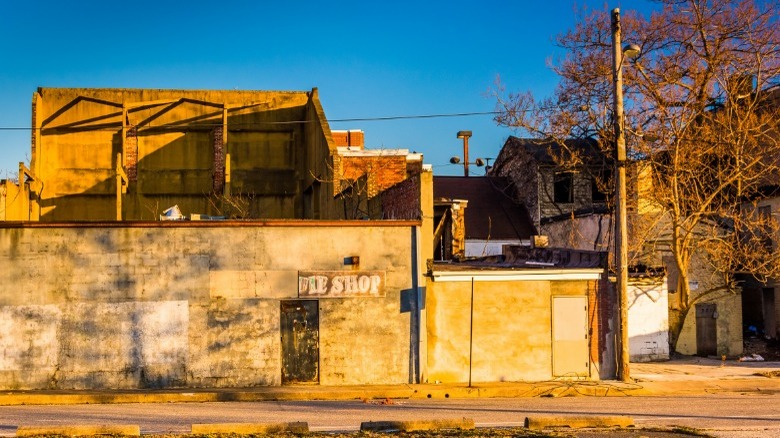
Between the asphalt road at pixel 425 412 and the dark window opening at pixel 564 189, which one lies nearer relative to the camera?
the asphalt road at pixel 425 412

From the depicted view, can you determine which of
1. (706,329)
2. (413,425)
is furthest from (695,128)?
(413,425)

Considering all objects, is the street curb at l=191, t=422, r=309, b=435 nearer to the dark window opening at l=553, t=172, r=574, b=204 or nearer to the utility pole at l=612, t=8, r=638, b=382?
the utility pole at l=612, t=8, r=638, b=382

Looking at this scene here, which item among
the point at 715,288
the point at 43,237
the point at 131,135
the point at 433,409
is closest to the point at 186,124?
the point at 131,135

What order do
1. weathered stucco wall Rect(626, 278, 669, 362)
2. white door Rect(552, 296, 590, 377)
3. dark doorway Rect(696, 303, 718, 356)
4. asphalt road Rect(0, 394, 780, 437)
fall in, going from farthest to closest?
dark doorway Rect(696, 303, 718, 356) < weathered stucco wall Rect(626, 278, 669, 362) < white door Rect(552, 296, 590, 377) < asphalt road Rect(0, 394, 780, 437)

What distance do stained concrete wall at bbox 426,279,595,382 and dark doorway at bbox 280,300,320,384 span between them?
2546 millimetres

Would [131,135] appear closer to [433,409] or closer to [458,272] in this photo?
[458,272]

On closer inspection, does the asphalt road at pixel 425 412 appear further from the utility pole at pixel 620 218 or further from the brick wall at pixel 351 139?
the brick wall at pixel 351 139

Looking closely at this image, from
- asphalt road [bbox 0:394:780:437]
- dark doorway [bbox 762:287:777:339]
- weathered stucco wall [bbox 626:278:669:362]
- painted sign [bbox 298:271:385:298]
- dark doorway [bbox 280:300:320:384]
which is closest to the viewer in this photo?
asphalt road [bbox 0:394:780:437]

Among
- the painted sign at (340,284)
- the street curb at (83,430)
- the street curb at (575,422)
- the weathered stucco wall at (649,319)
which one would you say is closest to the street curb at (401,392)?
the painted sign at (340,284)

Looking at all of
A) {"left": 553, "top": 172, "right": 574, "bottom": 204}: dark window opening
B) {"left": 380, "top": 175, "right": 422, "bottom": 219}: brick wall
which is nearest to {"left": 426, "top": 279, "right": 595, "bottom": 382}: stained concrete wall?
{"left": 380, "top": 175, "right": 422, "bottom": 219}: brick wall

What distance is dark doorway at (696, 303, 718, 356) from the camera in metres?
28.6

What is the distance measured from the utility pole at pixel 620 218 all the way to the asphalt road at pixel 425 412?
227 centimetres

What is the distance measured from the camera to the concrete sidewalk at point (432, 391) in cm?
1745

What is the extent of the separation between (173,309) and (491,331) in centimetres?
710
